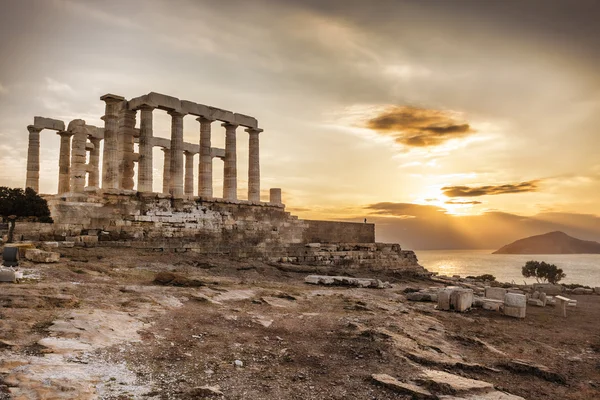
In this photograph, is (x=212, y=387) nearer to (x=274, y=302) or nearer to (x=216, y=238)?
(x=274, y=302)

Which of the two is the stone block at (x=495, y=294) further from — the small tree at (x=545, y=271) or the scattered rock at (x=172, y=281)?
the small tree at (x=545, y=271)

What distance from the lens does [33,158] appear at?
28000 millimetres

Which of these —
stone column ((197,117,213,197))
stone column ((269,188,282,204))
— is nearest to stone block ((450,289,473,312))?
stone column ((269,188,282,204))

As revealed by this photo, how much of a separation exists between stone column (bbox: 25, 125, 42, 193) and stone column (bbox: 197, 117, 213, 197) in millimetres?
10620

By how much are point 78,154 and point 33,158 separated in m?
3.77

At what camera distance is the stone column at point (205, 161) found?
989 inches

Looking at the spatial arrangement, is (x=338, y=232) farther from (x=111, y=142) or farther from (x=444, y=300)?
(x=111, y=142)

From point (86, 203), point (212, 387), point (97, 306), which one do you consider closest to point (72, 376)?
point (212, 387)

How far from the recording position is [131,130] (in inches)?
911

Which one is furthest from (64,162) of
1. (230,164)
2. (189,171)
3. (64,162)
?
(230,164)

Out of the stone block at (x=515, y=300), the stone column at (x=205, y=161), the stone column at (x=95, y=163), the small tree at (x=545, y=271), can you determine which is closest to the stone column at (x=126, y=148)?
the stone column at (x=205, y=161)

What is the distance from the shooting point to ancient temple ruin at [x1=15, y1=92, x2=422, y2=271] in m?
19.5

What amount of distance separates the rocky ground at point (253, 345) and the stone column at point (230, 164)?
12195 millimetres

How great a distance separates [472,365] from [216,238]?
1616 cm
